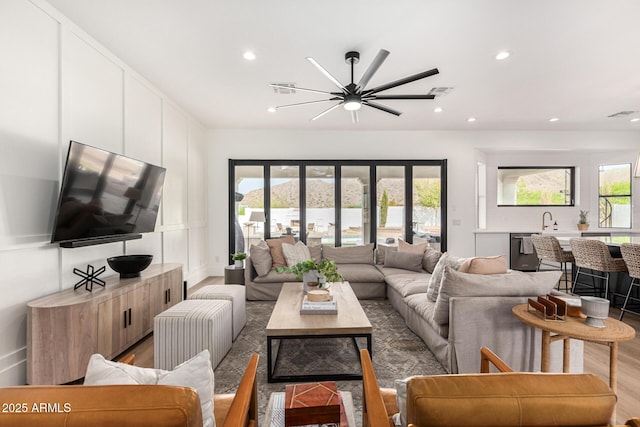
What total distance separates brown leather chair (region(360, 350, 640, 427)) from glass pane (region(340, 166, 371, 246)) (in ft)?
17.9

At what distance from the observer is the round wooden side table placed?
67.6 inches

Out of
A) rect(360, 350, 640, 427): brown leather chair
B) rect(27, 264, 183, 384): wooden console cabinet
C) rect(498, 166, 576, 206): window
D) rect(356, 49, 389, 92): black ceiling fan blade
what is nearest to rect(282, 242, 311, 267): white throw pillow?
rect(27, 264, 183, 384): wooden console cabinet

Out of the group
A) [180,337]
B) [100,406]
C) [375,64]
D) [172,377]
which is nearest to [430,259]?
[375,64]

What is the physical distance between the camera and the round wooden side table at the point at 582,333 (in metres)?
1.72

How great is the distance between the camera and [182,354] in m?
2.40

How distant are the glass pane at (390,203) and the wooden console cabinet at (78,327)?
454cm

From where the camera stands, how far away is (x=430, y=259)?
439 cm

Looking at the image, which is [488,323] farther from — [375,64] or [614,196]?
Result: [614,196]

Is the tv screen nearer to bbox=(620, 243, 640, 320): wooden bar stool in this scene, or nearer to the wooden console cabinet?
the wooden console cabinet

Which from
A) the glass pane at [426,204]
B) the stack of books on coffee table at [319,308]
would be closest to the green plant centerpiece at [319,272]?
the stack of books on coffee table at [319,308]

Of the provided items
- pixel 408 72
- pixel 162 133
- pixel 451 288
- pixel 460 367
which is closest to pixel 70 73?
pixel 162 133

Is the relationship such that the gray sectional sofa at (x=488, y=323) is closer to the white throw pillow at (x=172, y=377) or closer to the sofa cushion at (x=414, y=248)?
the white throw pillow at (x=172, y=377)

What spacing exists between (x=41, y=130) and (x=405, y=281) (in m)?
3.87

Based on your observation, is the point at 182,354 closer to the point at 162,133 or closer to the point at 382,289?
the point at 382,289
